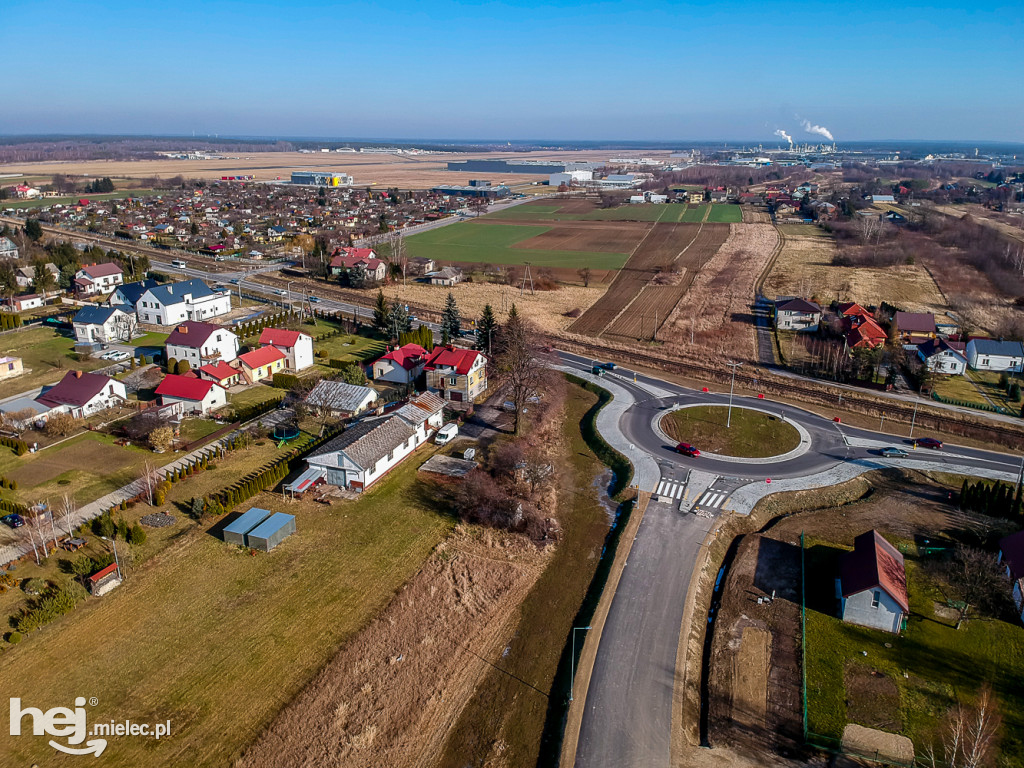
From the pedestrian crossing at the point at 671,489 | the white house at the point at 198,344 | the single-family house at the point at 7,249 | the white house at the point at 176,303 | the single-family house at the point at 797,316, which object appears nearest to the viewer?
the pedestrian crossing at the point at 671,489

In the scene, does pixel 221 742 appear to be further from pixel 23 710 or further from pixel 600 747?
pixel 600 747

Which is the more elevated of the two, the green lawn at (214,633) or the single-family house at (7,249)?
the single-family house at (7,249)

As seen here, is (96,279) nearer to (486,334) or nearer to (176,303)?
(176,303)

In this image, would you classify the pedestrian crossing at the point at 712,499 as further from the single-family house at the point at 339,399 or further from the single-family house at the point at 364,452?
the single-family house at the point at 339,399

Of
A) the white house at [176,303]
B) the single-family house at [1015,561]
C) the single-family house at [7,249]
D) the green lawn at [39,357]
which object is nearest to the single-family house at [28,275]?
the single-family house at [7,249]

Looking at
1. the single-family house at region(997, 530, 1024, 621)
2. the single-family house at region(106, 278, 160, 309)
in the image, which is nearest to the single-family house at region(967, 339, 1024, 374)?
the single-family house at region(997, 530, 1024, 621)

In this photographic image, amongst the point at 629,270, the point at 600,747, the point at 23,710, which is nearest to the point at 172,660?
the point at 23,710

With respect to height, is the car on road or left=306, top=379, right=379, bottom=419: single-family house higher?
left=306, top=379, right=379, bottom=419: single-family house

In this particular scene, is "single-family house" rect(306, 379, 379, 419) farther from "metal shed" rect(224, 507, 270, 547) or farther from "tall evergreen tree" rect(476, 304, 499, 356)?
"metal shed" rect(224, 507, 270, 547)
